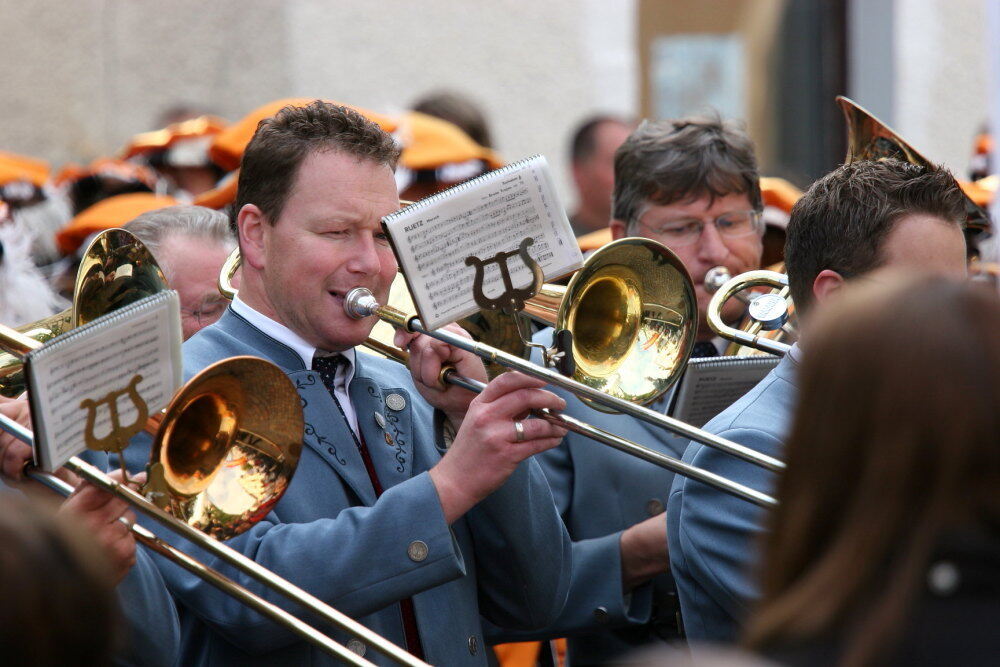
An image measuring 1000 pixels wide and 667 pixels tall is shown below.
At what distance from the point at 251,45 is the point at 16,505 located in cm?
724

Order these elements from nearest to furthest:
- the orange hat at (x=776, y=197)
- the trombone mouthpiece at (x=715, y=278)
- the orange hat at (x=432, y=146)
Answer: the trombone mouthpiece at (x=715, y=278) → the orange hat at (x=776, y=197) → the orange hat at (x=432, y=146)

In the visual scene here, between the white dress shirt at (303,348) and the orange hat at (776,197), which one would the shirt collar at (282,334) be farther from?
the orange hat at (776,197)

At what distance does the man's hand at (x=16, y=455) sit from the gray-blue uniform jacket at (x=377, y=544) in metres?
0.16

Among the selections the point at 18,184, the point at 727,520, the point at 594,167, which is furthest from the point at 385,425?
the point at 594,167

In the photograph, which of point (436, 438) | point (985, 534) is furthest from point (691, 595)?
point (985, 534)

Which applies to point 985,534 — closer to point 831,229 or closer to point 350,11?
point 831,229

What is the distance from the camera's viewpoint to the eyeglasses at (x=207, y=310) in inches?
136

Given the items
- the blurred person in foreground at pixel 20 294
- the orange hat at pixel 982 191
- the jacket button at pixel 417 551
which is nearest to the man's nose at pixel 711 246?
the orange hat at pixel 982 191

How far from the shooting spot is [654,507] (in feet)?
11.1

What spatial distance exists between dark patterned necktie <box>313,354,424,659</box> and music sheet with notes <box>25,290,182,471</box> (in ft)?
1.91

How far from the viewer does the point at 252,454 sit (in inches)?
97.5

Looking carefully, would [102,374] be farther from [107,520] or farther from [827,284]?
[827,284]

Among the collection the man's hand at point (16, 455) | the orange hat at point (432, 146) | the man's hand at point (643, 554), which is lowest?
the man's hand at point (643, 554)

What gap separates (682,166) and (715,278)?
31 centimetres
